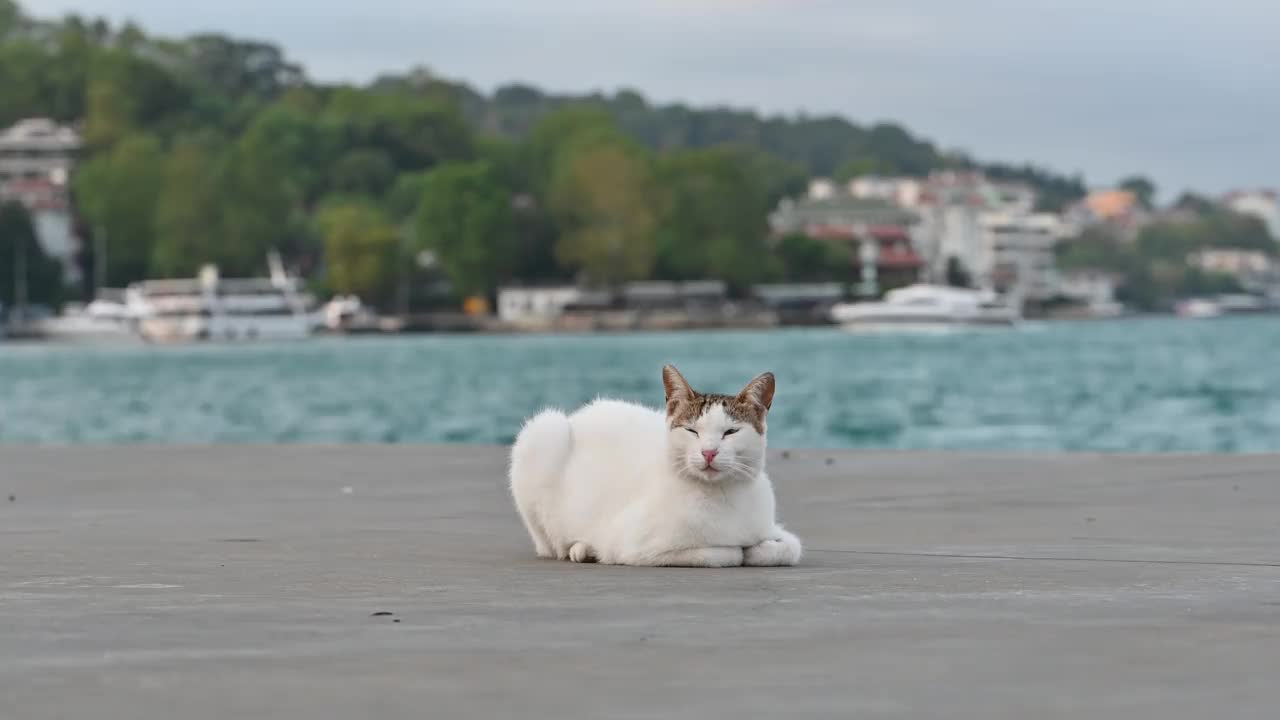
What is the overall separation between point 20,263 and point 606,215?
38.9 meters

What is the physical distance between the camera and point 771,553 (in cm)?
892

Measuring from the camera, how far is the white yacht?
154 meters

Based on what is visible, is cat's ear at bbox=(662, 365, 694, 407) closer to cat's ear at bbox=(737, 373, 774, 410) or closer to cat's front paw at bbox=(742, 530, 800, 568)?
cat's ear at bbox=(737, 373, 774, 410)

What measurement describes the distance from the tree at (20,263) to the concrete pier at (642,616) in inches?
5776

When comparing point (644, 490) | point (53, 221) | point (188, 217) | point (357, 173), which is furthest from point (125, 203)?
point (644, 490)

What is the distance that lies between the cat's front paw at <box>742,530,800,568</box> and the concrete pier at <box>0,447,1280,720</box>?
8cm

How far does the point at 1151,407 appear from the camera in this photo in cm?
4391

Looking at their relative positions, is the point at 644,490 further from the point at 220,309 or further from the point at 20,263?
the point at 20,263

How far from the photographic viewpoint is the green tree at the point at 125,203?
163 m

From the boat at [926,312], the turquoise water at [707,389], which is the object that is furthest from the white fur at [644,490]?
the boat at [926,312]

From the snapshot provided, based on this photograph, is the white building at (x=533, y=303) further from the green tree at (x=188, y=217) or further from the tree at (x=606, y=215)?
the green tree at (x=188, y=217)

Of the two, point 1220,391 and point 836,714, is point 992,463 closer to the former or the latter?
point 836,714

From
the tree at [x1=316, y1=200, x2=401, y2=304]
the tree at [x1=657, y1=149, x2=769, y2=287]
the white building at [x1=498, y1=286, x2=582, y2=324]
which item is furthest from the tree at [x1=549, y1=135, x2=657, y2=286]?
the tree at [x1=316, y1=200, x2=401, y2=304]

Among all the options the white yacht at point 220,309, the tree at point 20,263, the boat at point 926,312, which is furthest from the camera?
the boat at point 926,312
